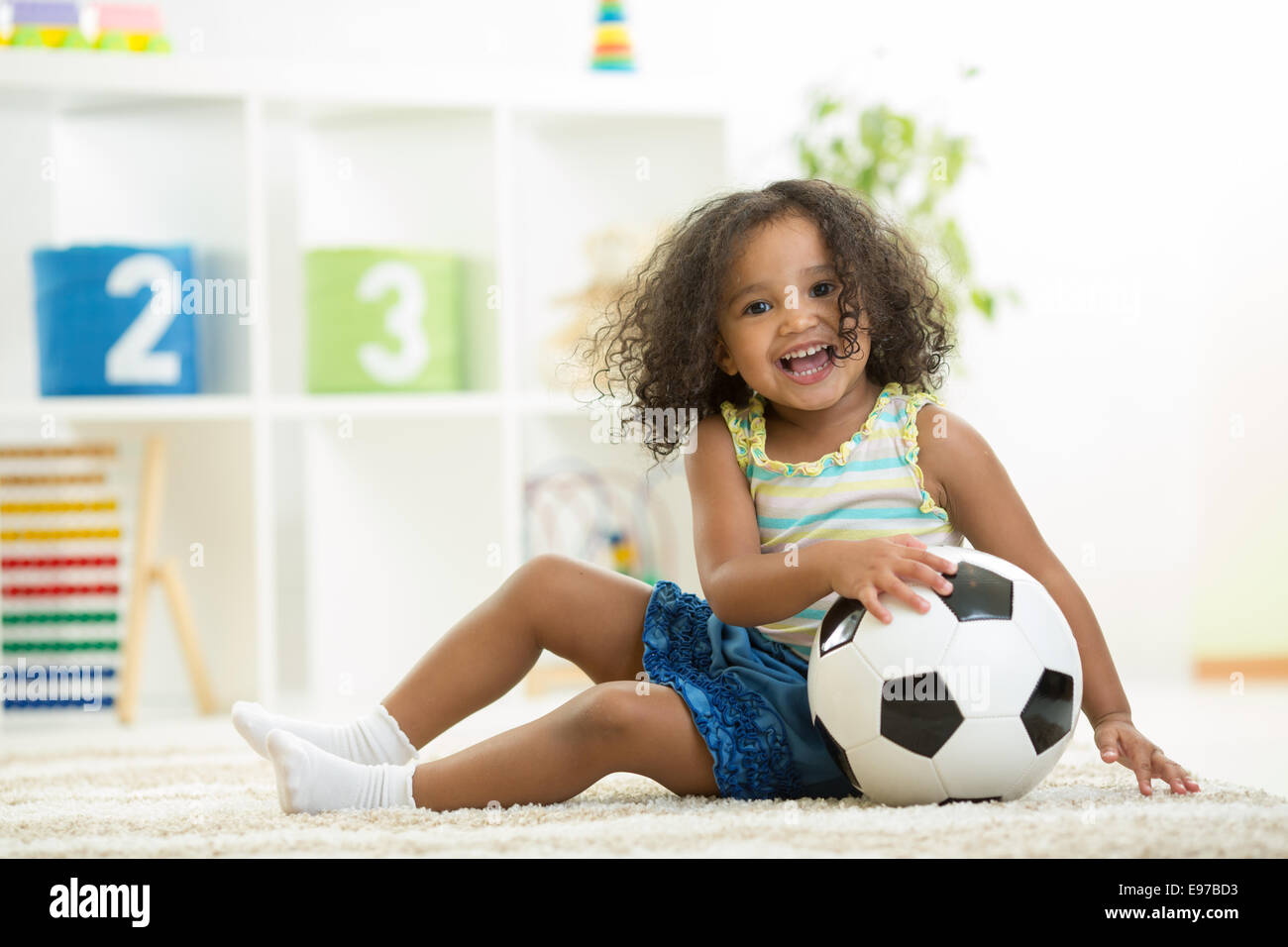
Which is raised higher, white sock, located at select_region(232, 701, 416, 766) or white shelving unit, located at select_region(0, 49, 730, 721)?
white shelving unit, located at select_region(0, 49, 730, 721)

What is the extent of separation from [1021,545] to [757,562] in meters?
0.26

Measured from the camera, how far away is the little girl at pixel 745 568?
4.13ft

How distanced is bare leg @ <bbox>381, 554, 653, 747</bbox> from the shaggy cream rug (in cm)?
14

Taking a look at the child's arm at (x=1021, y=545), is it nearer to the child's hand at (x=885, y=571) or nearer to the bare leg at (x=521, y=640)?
the child's hand at (x=885, y=571)

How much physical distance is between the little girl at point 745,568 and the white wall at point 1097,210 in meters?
1.47

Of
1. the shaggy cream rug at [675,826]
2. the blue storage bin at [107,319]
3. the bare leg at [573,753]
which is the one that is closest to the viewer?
the shaggy cream rug at [675,826]

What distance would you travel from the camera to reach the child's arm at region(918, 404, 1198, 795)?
4.28 feet

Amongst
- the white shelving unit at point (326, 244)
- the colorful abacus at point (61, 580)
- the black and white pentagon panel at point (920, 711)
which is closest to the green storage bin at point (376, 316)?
the white shelving unit at point (326, 244)

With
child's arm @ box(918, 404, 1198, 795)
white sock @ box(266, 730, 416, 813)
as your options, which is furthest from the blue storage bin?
child's arm @ box(918, 404, 1198, 795)

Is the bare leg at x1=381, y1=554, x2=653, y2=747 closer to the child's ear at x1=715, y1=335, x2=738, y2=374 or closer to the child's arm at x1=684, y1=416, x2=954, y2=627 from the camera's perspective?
the child's arm at x1=684, y1=416, x2=954, y2=627

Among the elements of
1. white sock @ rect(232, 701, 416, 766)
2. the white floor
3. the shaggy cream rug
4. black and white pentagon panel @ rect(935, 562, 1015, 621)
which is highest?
black and white pentagon panel @ rect(935, 562, 1015, 621)

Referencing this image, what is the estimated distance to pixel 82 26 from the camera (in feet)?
8.18

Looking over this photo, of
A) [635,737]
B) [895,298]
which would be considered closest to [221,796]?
[635,737]

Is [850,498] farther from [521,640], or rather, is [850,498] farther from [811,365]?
[521,640]
